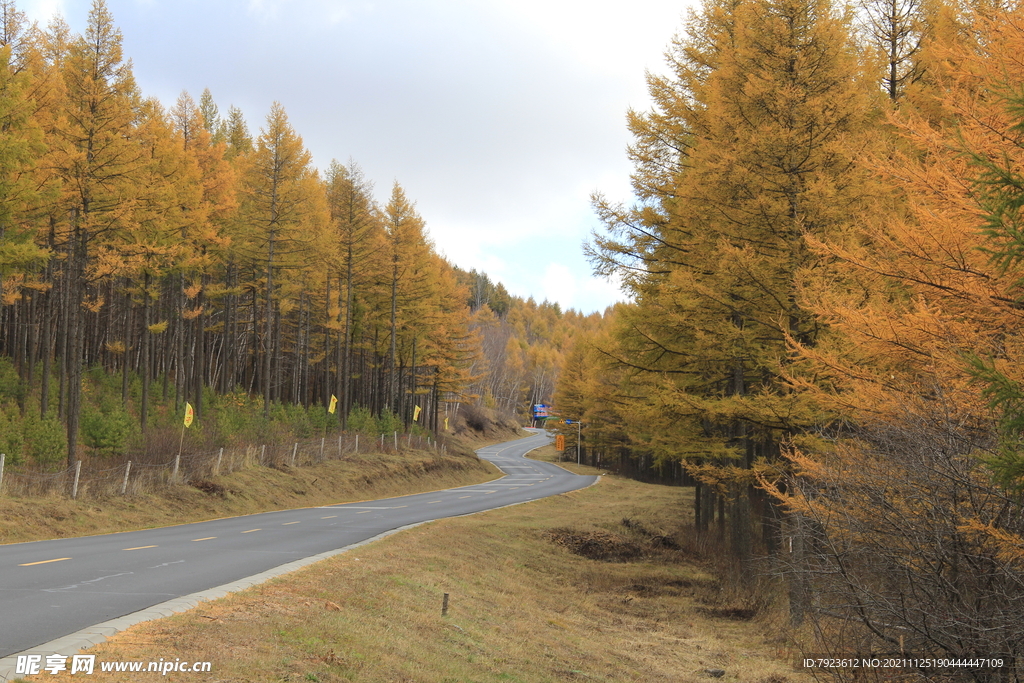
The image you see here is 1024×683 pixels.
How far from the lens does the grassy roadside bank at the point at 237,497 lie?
1498cm

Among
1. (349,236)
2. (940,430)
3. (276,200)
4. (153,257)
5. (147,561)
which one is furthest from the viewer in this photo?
(349,236)

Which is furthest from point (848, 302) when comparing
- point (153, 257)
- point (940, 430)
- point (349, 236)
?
point (349, 236)

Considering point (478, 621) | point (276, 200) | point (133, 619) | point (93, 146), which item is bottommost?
point (478, 621)

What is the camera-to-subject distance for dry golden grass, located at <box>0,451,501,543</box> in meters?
15.0

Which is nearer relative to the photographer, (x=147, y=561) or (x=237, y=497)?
(x=147, y=561)

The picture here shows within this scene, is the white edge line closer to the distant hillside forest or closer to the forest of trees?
the forest of trees

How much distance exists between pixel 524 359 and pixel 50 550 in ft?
398

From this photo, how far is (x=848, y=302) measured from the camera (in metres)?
7.96

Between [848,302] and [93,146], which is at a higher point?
[93,146]

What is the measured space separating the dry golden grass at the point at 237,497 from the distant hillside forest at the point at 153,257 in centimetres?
247

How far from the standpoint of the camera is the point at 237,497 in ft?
72.1

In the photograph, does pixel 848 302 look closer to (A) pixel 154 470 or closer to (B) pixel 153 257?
(A) pixel 154 470

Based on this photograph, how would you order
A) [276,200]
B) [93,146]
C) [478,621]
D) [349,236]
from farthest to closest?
[349,236], [276,200], [93,146], [478,621]

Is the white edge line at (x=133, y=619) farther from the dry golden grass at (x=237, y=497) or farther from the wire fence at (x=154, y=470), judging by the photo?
the wire fence at (x=154, y=470)
